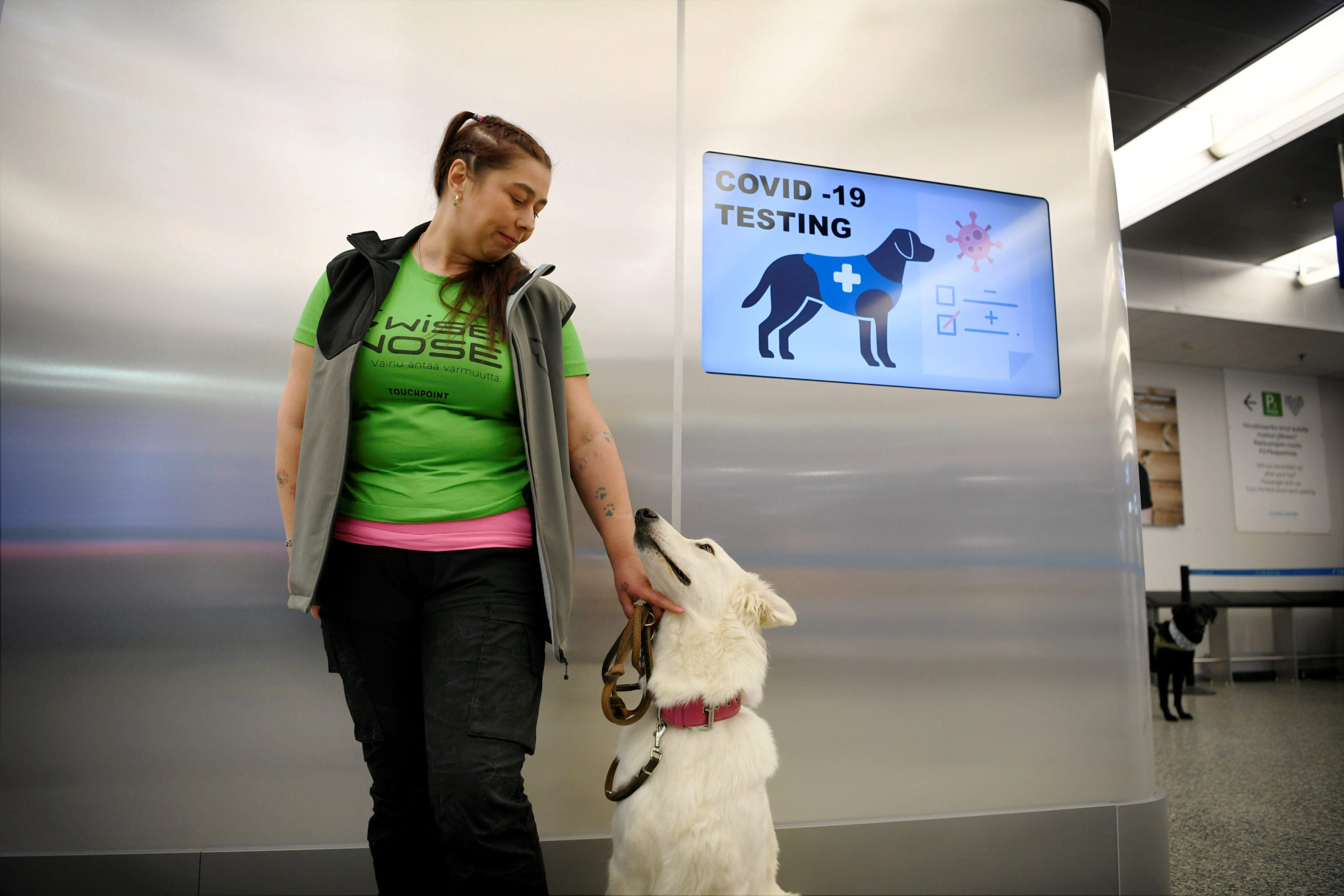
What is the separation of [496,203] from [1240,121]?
5.65 meters

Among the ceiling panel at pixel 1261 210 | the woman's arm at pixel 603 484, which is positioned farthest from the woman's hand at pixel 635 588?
the ceiling panel at pixel 1261 210

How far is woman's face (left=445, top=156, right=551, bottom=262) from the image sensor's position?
140 centimetres

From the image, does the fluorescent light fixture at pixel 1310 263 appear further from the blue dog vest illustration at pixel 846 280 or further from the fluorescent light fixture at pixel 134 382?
the fluorescent light fixture at pixel 134 382

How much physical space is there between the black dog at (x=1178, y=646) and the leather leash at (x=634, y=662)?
5446mm

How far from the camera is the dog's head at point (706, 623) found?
4.71 feet

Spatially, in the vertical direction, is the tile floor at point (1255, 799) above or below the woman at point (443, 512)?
below

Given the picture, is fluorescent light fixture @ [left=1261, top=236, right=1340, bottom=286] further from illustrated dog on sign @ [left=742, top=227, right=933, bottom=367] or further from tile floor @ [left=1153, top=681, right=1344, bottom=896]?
illustrated dog on sign @ [left=742, top=227, right=933, bottom=367]

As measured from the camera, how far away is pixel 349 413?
131 cm

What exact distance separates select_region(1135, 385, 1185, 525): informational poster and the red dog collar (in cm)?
877

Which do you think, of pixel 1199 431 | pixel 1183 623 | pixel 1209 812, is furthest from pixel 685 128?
pixel 1199 431

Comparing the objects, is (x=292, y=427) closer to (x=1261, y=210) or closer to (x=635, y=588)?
(x=635, y=588)

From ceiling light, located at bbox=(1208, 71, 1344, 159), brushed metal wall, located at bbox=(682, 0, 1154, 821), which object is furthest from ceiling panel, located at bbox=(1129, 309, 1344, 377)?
brushed metal wall, located at bbox=(682, 0, 1154, 821)

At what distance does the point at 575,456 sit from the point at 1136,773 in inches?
78.3

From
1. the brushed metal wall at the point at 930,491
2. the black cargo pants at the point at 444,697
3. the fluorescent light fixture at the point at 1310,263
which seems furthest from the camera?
the fluorescent light fixture at the point at 1310,263
